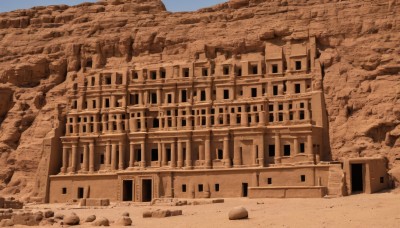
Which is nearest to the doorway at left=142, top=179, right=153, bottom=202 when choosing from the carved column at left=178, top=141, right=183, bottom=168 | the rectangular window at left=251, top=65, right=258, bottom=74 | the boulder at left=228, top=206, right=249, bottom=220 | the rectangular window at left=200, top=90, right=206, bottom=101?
the carved column at left=178, top=141, right=183, bottom=168

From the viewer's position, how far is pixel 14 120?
61281 millimetres

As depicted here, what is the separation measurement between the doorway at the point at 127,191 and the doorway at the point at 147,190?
1371 millimetres

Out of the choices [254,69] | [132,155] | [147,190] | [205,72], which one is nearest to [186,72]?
[205,72]

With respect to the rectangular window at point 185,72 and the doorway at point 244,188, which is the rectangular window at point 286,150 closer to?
the doorway at point 244,188

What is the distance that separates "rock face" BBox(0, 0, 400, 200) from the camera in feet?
164

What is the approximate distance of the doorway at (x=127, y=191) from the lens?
52625 millimetres

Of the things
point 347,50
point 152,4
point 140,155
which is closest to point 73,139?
point 140,155

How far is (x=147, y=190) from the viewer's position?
5297 cm

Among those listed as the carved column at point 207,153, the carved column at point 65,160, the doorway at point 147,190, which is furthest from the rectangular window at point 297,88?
the carved column at point 65,160

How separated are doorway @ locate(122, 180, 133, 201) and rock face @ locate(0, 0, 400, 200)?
26.3 feet

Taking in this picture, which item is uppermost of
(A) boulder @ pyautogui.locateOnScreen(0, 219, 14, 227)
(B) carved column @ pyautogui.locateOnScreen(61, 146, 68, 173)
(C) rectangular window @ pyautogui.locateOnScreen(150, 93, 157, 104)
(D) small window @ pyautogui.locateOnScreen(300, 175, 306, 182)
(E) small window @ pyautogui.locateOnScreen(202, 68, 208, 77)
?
(E) small window @ pyautogui.locateOnScreen(202, 68, 208, 77)

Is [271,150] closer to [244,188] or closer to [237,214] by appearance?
[244,188]

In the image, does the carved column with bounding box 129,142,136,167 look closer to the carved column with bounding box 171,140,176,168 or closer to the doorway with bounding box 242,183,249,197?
the carved column with bounding box 171,140,176,168

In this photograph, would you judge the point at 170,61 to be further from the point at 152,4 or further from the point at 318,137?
the point at 318,137
